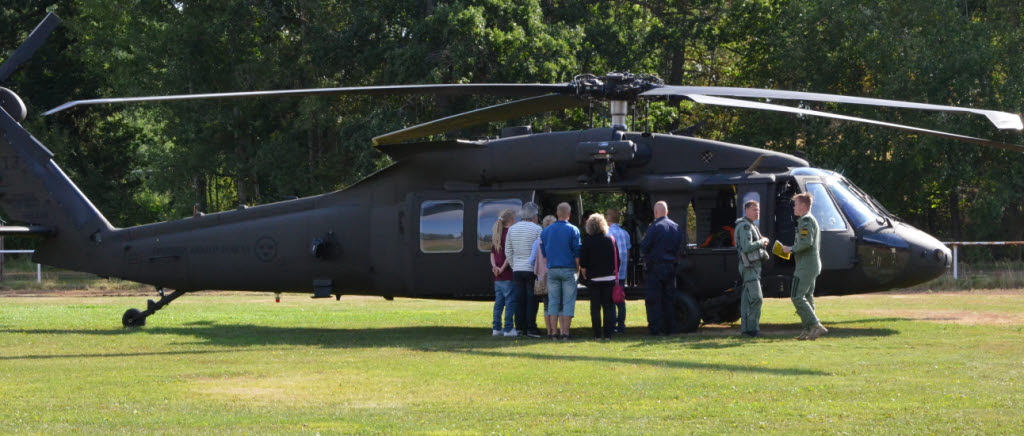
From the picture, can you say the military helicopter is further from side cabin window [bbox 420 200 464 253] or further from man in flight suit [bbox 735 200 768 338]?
man in flight suit [bbox 735 200 768 338]

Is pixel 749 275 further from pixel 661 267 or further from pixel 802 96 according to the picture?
pixel 802 96

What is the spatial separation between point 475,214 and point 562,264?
2.08 m

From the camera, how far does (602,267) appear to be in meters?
14.9

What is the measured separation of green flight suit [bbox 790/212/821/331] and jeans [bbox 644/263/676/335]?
1.67m

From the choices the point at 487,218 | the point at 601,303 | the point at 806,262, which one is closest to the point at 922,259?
the point at 806,262

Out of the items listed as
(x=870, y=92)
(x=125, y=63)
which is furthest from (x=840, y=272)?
(x=125, y=63)

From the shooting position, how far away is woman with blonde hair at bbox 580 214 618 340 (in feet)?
49.0

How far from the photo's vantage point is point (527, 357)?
12969mm

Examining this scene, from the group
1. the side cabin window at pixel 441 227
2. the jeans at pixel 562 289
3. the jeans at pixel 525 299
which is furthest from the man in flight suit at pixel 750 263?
the side cabin window at pixel 441 227

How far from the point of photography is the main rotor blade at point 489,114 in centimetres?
1496

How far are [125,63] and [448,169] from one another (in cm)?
3245

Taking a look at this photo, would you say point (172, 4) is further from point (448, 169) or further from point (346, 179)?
point (448, 169)

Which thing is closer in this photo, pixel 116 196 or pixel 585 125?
pixel 585 125

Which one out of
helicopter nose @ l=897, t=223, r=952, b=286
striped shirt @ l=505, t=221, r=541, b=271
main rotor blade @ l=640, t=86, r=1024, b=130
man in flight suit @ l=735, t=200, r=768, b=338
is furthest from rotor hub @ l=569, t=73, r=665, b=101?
helicopter nose @ l=897, t=223, r=952, b=286
